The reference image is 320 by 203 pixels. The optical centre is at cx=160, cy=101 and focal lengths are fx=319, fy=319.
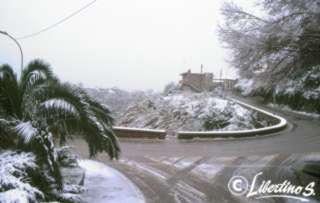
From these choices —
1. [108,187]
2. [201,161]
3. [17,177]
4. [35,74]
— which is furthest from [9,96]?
[201,161]

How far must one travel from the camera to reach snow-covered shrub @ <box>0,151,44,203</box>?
13.5 feet

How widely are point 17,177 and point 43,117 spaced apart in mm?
1217

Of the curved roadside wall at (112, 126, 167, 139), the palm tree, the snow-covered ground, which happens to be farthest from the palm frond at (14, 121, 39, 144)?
the snow-covered ground

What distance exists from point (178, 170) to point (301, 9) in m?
5.27

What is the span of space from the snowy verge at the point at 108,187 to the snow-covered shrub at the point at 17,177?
179 cm

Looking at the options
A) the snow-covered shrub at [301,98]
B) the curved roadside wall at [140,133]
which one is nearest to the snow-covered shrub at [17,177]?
the curved roadside wall at [140,133]

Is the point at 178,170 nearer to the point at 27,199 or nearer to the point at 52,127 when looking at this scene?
the point at 52,127

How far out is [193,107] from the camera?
2341 cm

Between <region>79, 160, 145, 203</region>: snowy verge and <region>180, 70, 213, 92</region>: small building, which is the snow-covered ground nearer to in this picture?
<region>180, 70, 213, 92</region>: small building

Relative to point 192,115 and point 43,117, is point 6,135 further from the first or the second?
point 192,115

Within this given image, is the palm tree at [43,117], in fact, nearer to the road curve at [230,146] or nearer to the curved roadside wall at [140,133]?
the road curve at [230,146]

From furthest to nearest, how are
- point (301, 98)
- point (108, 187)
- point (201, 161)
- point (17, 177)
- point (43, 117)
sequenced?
point (301, 98), point (201, 161), point (108, 187), point (43, 117), point (17, 177)

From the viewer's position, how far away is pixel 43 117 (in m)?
5.57

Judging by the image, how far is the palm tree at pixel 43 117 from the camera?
16.6 ft
